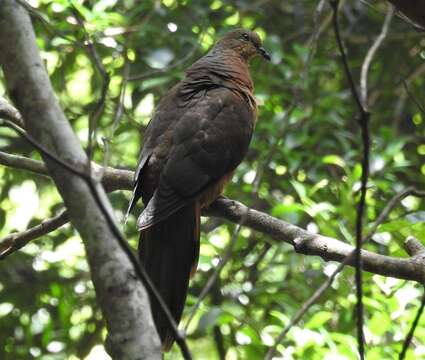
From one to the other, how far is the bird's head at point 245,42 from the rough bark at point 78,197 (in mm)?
3050

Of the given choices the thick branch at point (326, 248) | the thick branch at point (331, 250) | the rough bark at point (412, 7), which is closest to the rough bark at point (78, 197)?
the rough bark at point (412, 7)

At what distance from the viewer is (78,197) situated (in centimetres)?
172

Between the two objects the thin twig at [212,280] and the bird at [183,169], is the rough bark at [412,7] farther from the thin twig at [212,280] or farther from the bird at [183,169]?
the bird at [183,169]

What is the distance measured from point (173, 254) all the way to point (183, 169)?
42cm

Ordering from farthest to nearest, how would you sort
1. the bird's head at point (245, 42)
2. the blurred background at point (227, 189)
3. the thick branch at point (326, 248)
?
the bird's head at point (245, 42) → the blurred background at point (227, 189) → the thick branch at point (326, 248)

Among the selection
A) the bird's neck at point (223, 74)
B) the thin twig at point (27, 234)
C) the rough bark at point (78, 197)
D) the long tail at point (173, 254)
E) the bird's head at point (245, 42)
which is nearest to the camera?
the rough bark at point (78, 197)

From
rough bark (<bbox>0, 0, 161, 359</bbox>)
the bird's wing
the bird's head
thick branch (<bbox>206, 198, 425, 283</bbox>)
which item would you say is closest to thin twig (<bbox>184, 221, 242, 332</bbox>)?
rough bark (<bbox>0, 0, 161, 359</bbox>)

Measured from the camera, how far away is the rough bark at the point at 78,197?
1595mm

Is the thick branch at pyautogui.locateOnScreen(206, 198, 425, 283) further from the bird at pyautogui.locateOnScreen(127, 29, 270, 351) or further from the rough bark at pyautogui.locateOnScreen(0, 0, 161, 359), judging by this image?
the rough bark at pyautogui.locateOnScreen(0, 0, 161, 359)

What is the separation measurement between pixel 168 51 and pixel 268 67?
3.60ft

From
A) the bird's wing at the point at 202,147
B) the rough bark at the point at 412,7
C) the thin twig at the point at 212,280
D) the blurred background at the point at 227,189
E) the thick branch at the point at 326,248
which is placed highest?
the rough bark at the point at 412,7

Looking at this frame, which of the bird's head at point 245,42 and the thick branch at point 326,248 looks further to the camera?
the bird's head at point 245,42

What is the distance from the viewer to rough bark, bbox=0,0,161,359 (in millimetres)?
1595

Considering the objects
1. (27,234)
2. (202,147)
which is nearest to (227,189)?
(202,147)
